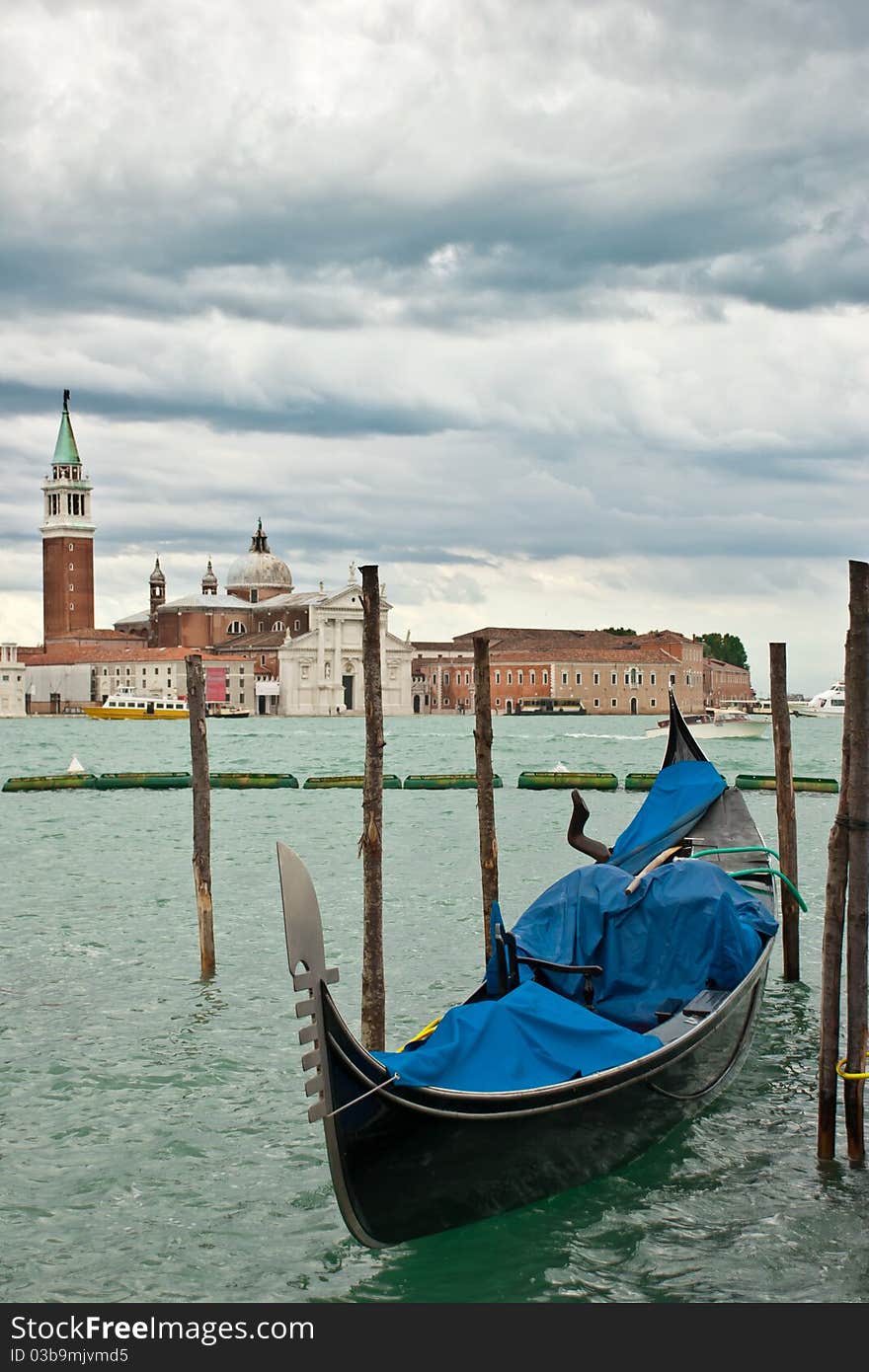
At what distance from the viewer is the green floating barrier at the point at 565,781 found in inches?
848

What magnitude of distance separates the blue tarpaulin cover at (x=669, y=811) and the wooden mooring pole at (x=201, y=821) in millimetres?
2085

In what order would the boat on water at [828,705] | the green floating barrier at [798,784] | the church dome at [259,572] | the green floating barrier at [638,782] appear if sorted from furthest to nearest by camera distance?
the church dome at [259,572] < the boat on water at [828,705] < the green floating barrier at [638,782] < the green floating barrier at [798,784]

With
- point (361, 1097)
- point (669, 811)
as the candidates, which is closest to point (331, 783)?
point (669, 811)

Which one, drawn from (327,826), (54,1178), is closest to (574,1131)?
(54,1178)

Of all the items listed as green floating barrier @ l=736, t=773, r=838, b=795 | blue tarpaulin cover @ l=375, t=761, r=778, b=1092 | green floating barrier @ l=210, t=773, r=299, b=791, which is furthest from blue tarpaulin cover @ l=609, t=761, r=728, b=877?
green floating barrier @ l=210, t=773, r=299, b=791

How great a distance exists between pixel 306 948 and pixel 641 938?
199 cm

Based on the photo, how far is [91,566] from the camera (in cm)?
6912

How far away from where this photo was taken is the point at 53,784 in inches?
872

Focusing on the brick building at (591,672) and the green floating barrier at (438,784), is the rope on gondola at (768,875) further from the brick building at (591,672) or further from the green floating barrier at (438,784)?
the brick building at (591,672)

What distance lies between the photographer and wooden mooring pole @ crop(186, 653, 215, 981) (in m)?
7.21

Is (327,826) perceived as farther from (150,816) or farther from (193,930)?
(193,930)

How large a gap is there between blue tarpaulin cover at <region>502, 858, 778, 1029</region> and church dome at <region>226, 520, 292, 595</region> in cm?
6947

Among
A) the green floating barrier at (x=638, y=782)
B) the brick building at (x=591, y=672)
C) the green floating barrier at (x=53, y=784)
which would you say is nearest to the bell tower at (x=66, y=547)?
the brick building at (x=591, y=672)

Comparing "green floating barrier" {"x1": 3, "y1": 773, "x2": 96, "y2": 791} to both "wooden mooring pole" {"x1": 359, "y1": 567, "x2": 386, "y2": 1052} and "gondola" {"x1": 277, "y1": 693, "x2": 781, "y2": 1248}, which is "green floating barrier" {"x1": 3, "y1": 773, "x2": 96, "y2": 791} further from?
"gondola" {"x1": 277, "y1": 693, "x2": 781, "y2": 1248}
